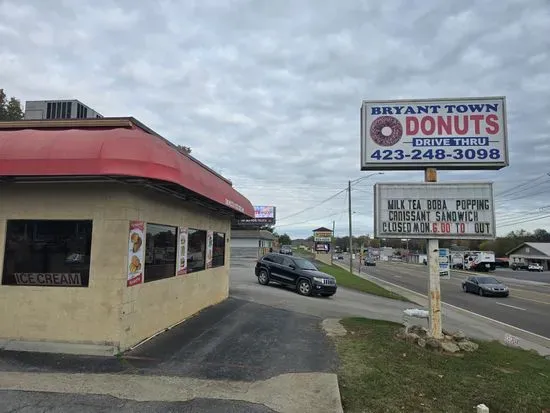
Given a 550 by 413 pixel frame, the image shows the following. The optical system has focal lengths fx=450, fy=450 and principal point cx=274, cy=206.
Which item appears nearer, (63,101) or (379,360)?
(379,360)

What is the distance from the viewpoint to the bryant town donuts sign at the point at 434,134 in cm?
1090

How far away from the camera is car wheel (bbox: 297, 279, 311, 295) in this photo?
21297 millimetres

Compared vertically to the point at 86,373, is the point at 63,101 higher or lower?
higher

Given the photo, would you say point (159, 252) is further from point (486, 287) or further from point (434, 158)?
point (486, 287)

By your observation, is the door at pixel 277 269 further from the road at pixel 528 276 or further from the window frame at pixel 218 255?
the road at pixel 528 276

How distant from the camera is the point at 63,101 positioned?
11391 mm

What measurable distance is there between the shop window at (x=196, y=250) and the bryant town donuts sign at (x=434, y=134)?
4.95m

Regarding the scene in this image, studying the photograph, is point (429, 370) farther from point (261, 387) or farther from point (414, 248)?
point (414, 248)

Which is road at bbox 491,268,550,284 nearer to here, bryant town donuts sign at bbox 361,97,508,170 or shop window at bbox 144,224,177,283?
bryant town donuts sign at bbox 361,97,508,170

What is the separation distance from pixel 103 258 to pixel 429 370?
619cm

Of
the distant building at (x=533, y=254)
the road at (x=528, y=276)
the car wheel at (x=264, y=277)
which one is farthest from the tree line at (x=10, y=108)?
the distant building at (x=533, y=254)

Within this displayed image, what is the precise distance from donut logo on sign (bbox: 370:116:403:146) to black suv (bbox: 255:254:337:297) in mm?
11053

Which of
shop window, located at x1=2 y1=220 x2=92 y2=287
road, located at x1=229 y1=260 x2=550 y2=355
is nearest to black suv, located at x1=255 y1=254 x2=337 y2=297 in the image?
road, located at x1=229 y1=260 x2=550 y2=355

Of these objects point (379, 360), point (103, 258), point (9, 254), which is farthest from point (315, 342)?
point (9, 254)
